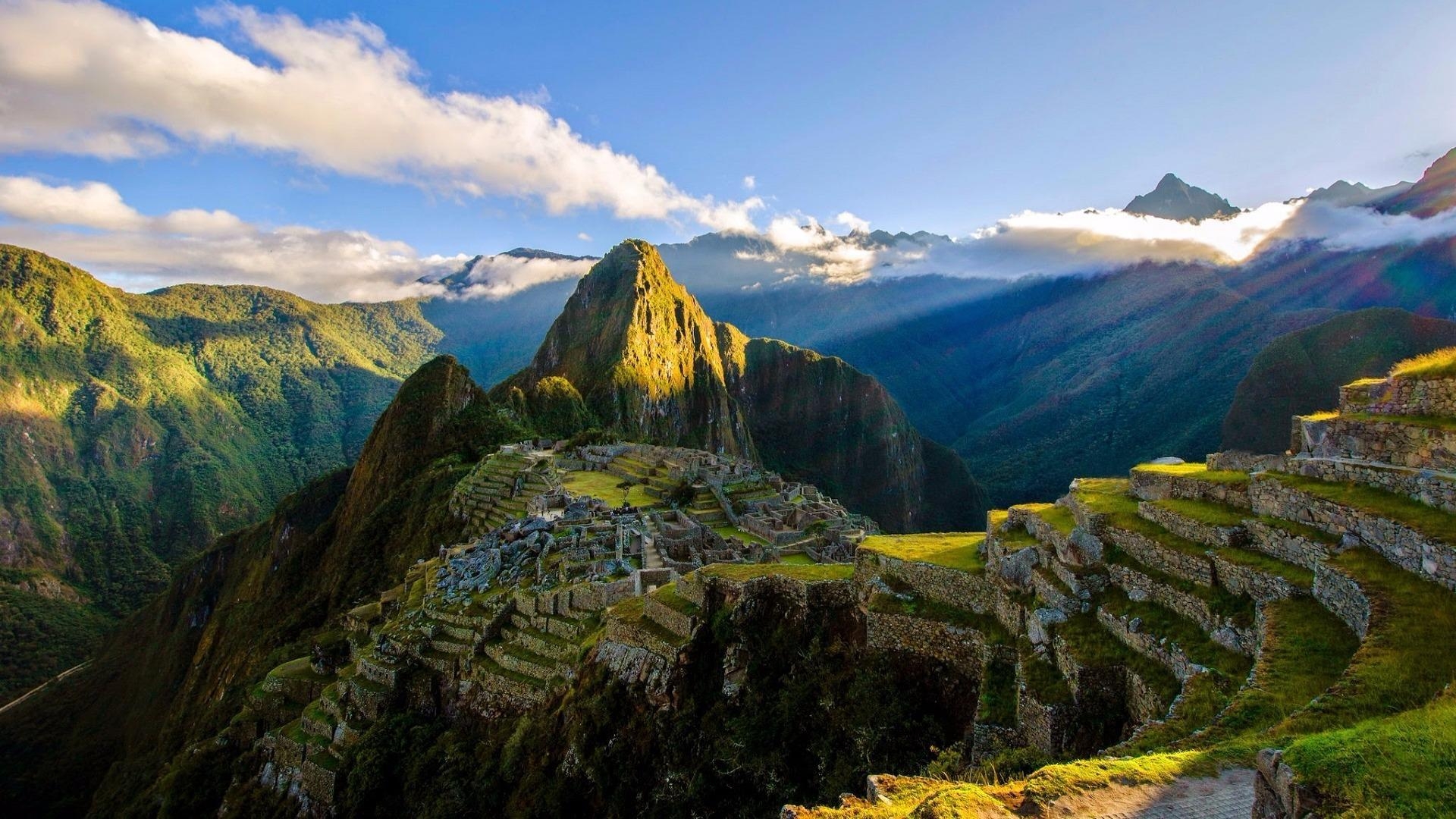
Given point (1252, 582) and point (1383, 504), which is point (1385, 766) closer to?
point (1252, 582)

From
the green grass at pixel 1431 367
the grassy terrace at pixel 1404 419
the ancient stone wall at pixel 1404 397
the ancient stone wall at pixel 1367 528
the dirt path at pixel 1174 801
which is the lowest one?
the dirt path at pixel 1174 801

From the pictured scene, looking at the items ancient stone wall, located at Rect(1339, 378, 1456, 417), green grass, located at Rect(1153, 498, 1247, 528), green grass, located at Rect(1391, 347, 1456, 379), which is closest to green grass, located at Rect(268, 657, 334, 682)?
green grass, located at Rect(1153, 498, 1247, 528)

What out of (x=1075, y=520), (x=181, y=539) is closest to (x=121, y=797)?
(x=1075, y=520)

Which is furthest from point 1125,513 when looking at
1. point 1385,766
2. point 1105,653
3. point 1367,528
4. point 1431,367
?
point 1385,766

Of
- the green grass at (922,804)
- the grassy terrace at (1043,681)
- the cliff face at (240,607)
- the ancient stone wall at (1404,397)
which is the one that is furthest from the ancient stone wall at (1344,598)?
the cliff face at (240,607)

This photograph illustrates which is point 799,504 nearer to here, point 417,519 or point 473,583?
point 473,583

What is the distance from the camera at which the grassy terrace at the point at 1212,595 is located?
965 centimetres

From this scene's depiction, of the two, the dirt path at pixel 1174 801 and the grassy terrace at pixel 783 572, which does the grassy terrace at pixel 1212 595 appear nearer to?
the dirt path at pixel 1174 801

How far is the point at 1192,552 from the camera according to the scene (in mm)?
10820

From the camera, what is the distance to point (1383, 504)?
9273 millimetres

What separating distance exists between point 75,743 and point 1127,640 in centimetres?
12697

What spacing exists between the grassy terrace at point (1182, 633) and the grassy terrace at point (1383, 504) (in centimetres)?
268

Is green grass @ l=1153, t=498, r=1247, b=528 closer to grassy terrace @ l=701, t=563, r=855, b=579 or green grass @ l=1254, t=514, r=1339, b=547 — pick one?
green grass @ l=1254, t=514, r=1339, b=547

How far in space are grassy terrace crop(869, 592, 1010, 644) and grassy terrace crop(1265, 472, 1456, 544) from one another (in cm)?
576
